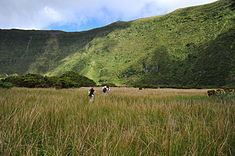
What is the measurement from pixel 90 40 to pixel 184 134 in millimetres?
150661

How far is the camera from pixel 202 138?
14.1 ft

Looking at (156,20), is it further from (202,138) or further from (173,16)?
(202,138)

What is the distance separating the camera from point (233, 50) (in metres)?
85.7

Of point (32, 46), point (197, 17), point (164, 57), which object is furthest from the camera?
point (32, 46)

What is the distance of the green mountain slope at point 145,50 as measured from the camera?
92.2m

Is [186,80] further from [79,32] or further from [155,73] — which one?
[79,32]

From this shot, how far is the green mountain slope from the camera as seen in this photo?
9222cm

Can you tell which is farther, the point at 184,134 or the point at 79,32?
the point at 79,32

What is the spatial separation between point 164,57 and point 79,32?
69212mm

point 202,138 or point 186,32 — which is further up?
point 186,32

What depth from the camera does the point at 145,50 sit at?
117 metres

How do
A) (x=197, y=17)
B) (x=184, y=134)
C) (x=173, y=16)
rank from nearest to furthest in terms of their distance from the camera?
(x=184, y=134)
(x=197, y=17)
(x=173, y=16)

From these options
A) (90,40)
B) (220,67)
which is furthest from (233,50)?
(90,40)

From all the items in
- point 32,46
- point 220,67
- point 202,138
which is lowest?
point 202,138
